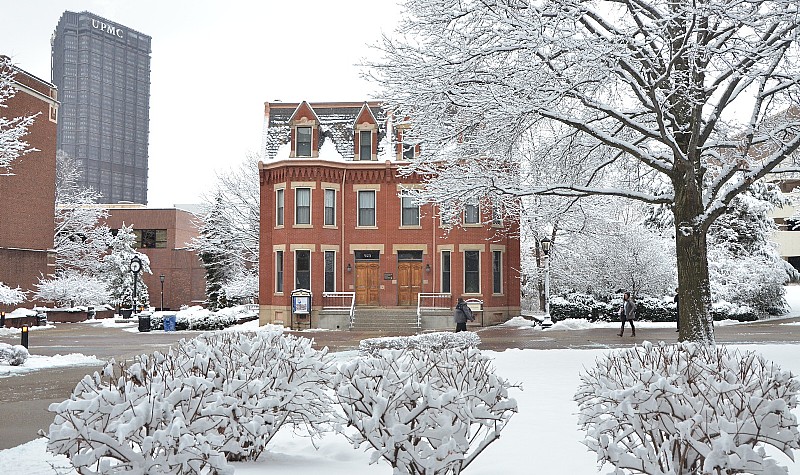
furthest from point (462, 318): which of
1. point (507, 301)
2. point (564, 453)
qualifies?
point (564, 453)

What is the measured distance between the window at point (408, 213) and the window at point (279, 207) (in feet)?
20.3

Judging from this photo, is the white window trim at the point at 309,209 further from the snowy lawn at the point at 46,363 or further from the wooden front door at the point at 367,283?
the snowy lawn at the point at 46,363

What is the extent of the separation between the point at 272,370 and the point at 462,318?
19.8 m

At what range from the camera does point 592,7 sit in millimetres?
15461

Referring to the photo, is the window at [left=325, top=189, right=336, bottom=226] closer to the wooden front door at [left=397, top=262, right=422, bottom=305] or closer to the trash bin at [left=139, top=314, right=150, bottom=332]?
the wooden front door at [left=397, top=262, right=422, bottom=305]

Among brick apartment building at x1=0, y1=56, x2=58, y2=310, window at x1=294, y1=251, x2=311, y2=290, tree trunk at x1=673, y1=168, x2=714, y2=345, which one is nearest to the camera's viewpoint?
tree trunk at x1=673, y1=168, x2=714, y2=345

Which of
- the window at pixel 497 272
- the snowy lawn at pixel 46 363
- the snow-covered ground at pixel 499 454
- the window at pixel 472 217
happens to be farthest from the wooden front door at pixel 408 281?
the snow-covered ground at pixel 499 454

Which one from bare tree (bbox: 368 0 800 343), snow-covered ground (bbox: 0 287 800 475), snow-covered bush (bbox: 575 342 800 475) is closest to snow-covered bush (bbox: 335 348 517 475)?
snow-covered bush (bbox: 575 342 800 475)

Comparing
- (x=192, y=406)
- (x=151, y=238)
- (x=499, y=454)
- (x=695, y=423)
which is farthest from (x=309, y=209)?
(x=151, y=238)

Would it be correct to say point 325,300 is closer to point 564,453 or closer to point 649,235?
point 649,235

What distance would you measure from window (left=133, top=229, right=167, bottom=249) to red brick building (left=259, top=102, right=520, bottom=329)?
35.1 metres

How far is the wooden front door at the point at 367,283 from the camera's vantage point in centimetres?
3644

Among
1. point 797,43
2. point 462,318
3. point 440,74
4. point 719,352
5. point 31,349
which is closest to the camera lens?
point 719,352

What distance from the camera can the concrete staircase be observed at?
109 ft
